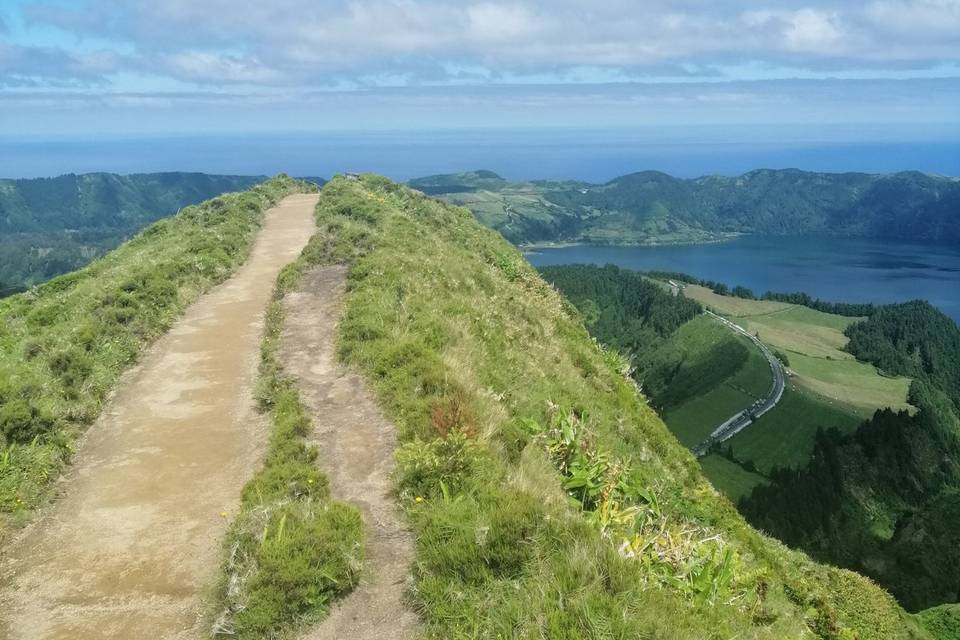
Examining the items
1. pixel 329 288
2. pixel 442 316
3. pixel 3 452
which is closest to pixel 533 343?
pixel 442 316

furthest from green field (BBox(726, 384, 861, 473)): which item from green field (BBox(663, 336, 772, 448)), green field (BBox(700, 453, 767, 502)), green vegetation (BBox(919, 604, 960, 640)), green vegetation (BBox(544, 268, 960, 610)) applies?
green vegetation (BBox(919, 604, 960, 640))

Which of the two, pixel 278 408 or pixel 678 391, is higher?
pixel 278 408

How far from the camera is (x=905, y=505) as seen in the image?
125812mm

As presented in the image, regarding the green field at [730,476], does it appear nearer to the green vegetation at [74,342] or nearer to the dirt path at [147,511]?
the green vegetation at [74,342]

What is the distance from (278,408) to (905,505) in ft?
490

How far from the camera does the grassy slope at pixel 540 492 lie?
7.16m

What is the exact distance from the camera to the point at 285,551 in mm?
7883

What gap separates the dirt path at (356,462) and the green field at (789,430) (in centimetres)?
14120

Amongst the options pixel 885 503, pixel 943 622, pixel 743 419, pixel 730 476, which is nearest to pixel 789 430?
pixel 743 419

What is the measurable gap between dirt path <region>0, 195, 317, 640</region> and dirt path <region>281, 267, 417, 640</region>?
128cm

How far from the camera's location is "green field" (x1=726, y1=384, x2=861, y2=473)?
5517 inches

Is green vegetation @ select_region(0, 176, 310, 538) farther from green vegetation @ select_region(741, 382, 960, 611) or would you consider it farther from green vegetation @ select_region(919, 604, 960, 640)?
green vegetation @ select_region(741, 382, 960, 611)

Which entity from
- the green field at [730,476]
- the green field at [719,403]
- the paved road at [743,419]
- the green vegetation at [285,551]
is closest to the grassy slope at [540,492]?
the green vegetation at [285,551]

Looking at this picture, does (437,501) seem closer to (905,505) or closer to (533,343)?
(533,343)
